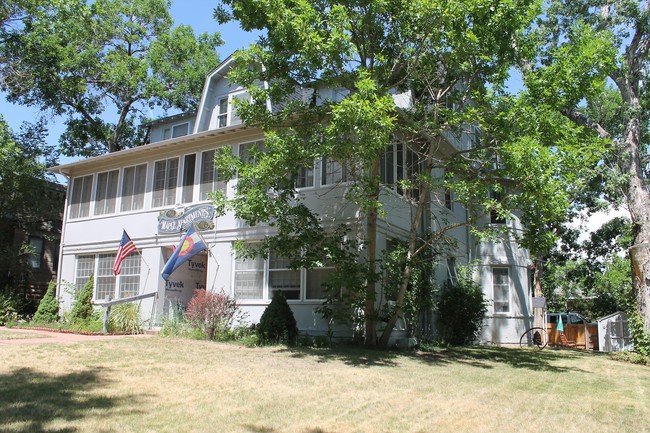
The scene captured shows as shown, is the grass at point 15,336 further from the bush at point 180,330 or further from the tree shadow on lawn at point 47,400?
the tree shadow on lawn at point 47,400

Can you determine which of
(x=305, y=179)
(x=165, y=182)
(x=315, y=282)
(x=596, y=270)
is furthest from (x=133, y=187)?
(x=596, y=270)

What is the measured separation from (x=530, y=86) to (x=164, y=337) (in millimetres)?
10400

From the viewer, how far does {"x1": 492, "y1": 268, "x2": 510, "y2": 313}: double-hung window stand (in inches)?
805

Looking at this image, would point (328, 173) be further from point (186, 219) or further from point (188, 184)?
point (188, 184)

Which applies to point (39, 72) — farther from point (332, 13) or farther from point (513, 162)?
point (513, 162)

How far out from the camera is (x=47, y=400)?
20.8 feet

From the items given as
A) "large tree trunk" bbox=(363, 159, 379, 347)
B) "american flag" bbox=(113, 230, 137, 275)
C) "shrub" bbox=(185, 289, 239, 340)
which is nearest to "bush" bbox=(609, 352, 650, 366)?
"large tree trunk" bbox=(363, 159, 379, 347)

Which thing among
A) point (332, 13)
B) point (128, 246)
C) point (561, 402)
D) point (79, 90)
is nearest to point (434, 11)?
point (332, 13)

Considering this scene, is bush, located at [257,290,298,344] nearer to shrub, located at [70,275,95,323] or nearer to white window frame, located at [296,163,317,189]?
white window frame, located at [296,163,317,189]

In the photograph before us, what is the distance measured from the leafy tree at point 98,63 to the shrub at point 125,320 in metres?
15.1

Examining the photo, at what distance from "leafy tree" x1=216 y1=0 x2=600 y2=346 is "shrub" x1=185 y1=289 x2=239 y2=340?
6.49 ft

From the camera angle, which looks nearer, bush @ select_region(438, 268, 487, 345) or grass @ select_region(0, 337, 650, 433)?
grass @ select_region(0, 337, 650, 433)

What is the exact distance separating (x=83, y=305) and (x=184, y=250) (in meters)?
4.62

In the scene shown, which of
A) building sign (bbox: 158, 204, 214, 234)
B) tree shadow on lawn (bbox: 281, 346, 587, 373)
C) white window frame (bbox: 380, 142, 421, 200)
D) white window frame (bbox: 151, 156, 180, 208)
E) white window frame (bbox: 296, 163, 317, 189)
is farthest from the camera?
white window frame (bbox: 151, 156, 180, 208)
